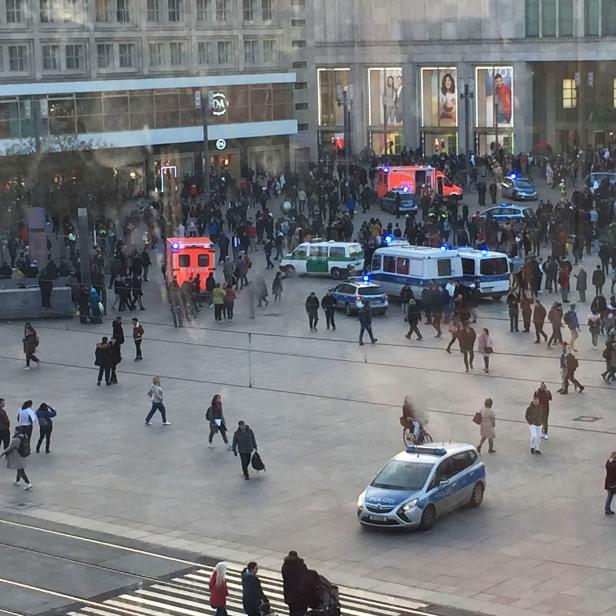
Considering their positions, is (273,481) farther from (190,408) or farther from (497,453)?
(190,408)

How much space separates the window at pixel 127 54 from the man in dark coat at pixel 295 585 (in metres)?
30.2

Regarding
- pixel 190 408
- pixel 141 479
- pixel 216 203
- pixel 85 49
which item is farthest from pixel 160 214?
pixel 141 479

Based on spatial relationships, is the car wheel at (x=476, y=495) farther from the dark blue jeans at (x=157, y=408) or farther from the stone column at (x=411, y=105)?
the stone column at (x=411, y=105)

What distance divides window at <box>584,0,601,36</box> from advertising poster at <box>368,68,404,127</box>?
5.18 meters

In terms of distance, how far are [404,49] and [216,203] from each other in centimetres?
1240

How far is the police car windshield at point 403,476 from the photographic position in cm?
2047

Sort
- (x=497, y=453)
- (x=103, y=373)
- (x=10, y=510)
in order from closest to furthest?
(x=10, y=510)
(x=497, y=453)
(x=103, y=373)

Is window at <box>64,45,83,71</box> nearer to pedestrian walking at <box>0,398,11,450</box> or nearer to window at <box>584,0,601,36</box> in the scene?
window at <box>584,0,601,36</box>

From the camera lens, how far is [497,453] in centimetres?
2347

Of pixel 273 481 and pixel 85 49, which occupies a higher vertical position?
pixel 85 49

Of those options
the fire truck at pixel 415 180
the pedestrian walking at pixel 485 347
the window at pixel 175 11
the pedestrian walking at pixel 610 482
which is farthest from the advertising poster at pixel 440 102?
the pedestrian walking at pixel 610 482

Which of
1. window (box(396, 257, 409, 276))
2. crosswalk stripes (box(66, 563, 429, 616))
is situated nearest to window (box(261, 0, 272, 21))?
window (box(396, 257, 409, 276))

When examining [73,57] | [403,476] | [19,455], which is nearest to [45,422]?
[19,455]

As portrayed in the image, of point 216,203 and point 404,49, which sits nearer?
point 404,49
